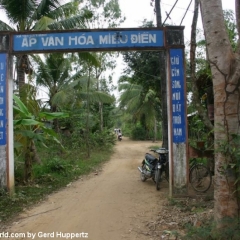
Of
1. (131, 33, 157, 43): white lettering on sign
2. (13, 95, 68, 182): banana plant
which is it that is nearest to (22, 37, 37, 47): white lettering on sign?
(13, 95, 68, 182): banana plant

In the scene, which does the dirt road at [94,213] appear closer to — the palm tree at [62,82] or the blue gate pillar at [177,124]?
the blue gate pillar at [177,124]

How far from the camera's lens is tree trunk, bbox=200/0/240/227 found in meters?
3.66

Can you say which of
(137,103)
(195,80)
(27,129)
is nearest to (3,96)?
(27,129)

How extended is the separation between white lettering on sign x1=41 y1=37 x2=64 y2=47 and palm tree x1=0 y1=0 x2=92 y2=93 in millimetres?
3108

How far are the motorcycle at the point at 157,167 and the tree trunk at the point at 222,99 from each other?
3.35m

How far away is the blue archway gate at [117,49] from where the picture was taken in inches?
247

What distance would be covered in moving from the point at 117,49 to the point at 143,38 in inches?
25.5

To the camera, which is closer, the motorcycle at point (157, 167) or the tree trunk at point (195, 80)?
the tree trunk at point (195, 80)

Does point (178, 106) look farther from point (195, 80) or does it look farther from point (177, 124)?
point (195, 80)

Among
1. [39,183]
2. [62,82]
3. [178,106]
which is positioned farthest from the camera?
[62,82]

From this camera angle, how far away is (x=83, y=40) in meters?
6.55

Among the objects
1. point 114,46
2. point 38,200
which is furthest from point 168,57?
point 38,200

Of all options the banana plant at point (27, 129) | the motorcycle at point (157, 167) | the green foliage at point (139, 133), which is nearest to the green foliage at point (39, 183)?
the banana plant at point (27, 129)

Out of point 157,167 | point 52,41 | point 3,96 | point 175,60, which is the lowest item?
point 157,167
